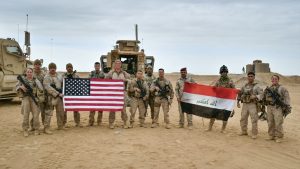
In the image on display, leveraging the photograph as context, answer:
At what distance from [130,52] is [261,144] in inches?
441

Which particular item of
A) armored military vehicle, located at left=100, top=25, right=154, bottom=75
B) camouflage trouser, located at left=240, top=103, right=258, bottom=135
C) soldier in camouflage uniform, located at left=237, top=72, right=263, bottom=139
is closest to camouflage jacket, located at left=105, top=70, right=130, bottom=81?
soldier in camouflage uniform, located at left=237, top=72, right=263, bottom=139

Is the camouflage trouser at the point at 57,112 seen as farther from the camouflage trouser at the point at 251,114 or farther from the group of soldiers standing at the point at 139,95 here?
the camouflage trouser at the point at 251,114

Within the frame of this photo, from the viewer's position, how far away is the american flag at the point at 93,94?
11.0m

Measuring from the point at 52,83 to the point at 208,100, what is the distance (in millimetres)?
4750

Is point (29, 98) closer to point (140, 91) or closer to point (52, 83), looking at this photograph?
point (52, 83)

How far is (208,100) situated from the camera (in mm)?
11516

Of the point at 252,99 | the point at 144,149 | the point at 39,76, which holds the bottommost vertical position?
the point at 144,149

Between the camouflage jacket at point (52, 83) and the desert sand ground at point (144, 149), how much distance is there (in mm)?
1173

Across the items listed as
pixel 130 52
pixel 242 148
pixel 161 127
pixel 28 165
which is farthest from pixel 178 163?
pixel 130 52

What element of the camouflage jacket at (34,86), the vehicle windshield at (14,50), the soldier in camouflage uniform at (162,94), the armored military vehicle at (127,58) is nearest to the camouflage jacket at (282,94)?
the soldier in camouflage uniform at (162,94)

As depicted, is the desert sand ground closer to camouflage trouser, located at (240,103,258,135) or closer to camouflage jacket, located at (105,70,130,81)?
camouflage trouser, located at (240,103,258,135)

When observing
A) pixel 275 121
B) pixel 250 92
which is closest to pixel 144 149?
pixel 250 92

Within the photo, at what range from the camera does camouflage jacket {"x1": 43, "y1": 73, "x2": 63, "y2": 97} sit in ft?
34.3

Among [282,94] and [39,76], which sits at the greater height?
[39,76]
